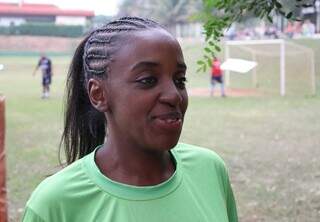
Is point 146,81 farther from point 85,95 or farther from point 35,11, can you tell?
point 35,11

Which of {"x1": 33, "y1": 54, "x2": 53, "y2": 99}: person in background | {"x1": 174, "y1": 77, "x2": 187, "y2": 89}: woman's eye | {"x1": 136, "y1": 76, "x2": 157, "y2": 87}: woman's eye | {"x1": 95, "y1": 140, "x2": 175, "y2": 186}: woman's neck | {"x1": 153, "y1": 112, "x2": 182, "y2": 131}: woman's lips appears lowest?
{"x1": 33, "y1": 54, "x2": 53, "y2": 99}: person in background

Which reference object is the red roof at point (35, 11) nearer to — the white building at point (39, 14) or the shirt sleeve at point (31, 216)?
the white building at point (39, 14)

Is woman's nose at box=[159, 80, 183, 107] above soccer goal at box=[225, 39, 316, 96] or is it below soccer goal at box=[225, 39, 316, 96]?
above

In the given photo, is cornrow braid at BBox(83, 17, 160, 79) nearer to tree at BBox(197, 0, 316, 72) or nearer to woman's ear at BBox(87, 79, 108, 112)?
woman's ear at BBox(87, 79, 108, 112)

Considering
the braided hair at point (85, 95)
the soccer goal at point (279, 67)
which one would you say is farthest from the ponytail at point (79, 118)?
the soccer goal at point (279, 67)

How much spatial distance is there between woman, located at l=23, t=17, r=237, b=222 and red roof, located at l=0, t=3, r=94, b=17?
45.1m

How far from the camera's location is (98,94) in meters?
1.31

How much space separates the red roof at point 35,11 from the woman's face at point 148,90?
45128 millimetres

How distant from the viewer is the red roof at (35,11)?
46.2 m

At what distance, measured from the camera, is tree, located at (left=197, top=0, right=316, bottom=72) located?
103 inches

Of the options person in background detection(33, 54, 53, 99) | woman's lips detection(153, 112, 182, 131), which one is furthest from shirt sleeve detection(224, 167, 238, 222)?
person in background detection(33, 54, 53, 99)

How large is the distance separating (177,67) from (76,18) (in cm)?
4952

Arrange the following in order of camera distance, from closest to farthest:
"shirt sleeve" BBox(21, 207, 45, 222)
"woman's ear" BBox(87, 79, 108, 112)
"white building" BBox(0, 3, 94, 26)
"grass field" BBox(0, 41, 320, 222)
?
"shirt sleeve" BBox(21, 207, 45, 222) → "woman's ear" BBox(87, 79, 108, 112) → "grass field" BBox(0, 41, 320, 222) → "white building" BBox(0, 3, 94, 26)

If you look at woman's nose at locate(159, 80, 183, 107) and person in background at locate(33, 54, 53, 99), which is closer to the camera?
woman's nose at locate(159, 80, 183, 107)
